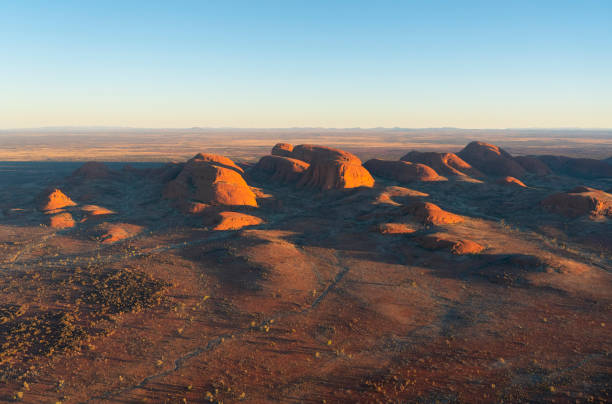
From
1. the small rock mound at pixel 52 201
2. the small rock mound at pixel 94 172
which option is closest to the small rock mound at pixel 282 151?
the small rock mound at pixel 94 172

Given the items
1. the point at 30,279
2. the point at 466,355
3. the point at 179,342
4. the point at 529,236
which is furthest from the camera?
the point at 529,236

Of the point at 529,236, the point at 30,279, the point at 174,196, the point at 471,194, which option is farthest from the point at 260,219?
the point at 471,194

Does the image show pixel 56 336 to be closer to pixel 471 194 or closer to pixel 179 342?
pixel 179 342

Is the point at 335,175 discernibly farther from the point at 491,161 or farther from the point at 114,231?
the point at 491,161

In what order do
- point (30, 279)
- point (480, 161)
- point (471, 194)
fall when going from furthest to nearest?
point (480, 161)
point (471, 194)
point (30, 279)

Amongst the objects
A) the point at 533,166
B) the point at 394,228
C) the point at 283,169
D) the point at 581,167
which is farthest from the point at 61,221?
the point at 581,167

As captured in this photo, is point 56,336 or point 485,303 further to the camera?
point 485,303
